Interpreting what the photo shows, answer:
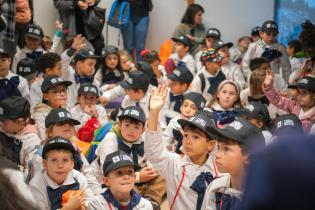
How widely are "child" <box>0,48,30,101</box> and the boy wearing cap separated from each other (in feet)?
10.5

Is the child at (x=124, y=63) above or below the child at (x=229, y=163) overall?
above

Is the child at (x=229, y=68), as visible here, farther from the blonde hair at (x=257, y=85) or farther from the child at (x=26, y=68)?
the child at (x=26, y=68)

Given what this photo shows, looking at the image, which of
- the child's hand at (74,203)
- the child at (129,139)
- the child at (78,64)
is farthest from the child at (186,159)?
the child at (78,64)

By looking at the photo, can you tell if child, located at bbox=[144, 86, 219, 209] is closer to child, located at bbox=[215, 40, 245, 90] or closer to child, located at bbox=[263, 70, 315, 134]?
child, located at bbox=[263, 70, 315, 134]

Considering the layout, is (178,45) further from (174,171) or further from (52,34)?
(174,171)

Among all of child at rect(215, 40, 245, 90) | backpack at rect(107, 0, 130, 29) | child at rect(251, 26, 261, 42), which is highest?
backpack at rect(107, 0, 130, 29)

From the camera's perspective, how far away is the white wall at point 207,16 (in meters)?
9.55

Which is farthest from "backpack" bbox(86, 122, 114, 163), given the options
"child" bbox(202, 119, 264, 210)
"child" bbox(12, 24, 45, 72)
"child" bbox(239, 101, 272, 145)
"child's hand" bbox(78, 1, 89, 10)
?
"child's hand" bbox(78, 1, 89, 10)

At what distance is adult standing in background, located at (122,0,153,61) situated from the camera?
375 inches

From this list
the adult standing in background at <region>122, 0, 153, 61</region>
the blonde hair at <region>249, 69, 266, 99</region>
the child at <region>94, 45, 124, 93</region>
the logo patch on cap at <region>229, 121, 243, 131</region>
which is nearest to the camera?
the logo patch on cap at <region>229, 121, 243, 131</region>

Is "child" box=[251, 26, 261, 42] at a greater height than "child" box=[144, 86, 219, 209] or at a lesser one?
greater

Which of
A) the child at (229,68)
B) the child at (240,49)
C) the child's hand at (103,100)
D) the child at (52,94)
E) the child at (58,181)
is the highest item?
the child at (240,49)

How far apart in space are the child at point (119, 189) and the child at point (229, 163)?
1.46 feet

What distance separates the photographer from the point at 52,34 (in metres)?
9.62
